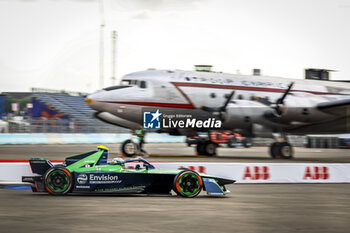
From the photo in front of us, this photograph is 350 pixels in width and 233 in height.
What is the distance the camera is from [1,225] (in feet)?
24.6

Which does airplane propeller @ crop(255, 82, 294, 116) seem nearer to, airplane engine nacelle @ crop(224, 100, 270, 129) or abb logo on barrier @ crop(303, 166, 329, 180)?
airplane engine nacelle @ crop(224, 100, 270, 129)

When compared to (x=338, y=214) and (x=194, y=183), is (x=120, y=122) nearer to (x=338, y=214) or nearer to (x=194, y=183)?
(x=194, y=183)

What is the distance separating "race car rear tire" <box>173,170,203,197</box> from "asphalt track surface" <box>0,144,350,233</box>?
7.6 inches

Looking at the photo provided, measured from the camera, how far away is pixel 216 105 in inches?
1073

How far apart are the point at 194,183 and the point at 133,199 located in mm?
1510

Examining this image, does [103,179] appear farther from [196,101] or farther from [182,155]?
[182,155]

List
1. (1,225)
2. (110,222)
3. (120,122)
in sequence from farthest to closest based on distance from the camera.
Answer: (120,122) → (110,222) → (1,225)

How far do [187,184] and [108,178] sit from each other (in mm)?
1825

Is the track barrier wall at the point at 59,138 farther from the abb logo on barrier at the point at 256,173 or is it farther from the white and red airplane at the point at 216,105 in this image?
the abb logo on barrier at the point at 256,173

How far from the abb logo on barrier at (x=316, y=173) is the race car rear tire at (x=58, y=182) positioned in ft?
26.7

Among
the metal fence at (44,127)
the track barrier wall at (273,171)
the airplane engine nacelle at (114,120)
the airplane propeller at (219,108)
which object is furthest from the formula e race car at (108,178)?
the metal fence at (44,127)

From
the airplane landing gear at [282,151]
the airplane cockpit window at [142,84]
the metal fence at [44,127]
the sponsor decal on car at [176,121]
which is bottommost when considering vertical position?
the airplane landing gear at [282,151]

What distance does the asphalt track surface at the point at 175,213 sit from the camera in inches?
301

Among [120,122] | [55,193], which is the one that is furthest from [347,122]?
[55,193]
